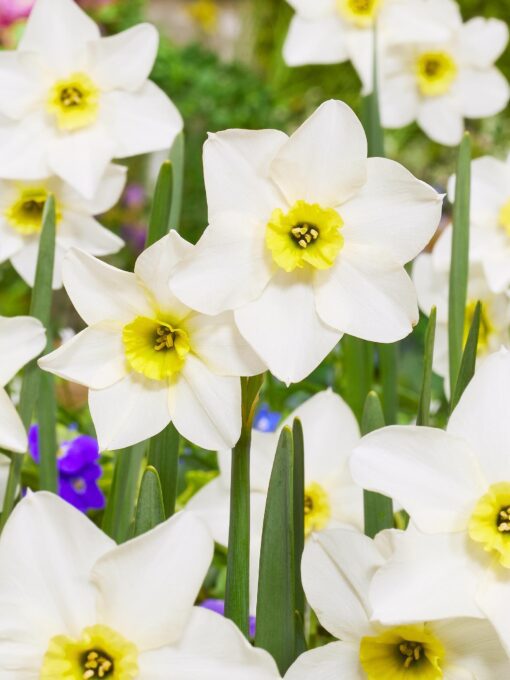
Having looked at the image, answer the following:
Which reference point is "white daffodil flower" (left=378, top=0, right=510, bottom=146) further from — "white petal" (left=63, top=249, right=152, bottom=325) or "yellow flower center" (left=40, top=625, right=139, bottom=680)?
"yellow flower center" (left=40, top=625, right=139, bottom=680)

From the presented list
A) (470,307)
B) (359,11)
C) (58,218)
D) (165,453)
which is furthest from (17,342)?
(359,11)

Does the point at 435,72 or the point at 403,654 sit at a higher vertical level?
the point at 435,72

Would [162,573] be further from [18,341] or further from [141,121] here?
[141,121]

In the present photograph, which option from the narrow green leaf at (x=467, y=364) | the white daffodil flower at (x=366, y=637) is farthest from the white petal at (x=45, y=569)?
the narrow green leaf at (x=467, y=364)

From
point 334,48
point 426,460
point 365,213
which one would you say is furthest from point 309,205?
point 334,48

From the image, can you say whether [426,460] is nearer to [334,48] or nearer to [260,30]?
[334,48]
